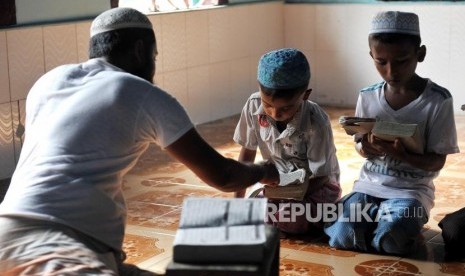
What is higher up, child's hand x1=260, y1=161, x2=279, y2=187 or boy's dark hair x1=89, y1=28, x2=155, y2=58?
boy's dark hair x1=89, y1=28, x2=155, y2=58

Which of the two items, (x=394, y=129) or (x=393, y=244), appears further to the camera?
(x=393, y=244)

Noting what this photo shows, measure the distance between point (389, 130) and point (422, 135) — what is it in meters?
0.18

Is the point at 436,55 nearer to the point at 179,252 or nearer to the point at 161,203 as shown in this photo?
the point at 161,203

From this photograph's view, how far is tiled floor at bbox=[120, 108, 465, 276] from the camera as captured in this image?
3.27 m

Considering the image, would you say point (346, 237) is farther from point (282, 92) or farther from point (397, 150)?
point (282, 92)

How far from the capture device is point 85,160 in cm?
233

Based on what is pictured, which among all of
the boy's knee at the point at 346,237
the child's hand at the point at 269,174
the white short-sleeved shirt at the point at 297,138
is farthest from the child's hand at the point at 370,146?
the child's hand at the point at 269,174

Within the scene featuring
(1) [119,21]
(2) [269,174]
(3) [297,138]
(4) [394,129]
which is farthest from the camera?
(3) [297,138]

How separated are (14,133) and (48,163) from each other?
9.32 feet

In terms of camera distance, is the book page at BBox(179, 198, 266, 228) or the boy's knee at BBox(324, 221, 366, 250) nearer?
the book page at BBox(179, 198, 266, 228)

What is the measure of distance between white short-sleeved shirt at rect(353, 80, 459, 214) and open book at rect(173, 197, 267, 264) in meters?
1.38

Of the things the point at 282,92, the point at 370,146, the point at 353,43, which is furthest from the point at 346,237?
the point at 353,43

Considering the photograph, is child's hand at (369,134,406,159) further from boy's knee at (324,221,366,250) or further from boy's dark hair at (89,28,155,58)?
boy's dark hair at (89,28,155,58)

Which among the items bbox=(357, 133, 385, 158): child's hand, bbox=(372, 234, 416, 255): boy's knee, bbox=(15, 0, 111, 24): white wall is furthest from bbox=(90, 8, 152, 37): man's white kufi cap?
bbox=(15, 0, 111, 24): white wall
